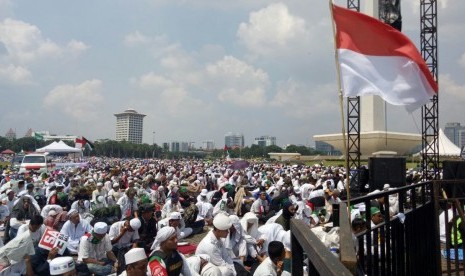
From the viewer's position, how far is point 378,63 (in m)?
4.16

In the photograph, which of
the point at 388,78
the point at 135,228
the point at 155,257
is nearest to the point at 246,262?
the point at 135,228

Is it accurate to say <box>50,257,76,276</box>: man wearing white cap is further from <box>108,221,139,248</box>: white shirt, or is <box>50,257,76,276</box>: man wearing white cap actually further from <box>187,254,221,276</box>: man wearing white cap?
<box>108,221,139,248</box>: white shirt

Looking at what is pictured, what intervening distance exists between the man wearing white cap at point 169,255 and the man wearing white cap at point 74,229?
12.2 feet

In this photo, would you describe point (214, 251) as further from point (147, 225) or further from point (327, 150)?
point (327, 150)

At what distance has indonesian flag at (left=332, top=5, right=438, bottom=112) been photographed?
4.07 meters

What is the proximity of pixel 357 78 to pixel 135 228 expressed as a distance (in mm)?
4662

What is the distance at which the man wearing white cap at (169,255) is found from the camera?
169 inches

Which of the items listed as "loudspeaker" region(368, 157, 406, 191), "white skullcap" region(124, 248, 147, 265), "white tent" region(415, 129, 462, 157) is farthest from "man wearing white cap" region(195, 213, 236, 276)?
"white tent" region(415, 129, 462, 157)

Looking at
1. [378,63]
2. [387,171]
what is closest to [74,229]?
[378,63]

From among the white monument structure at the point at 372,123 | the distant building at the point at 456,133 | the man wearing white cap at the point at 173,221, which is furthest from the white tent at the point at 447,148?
→ the distant building at the point at 456,133

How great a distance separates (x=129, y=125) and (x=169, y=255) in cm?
16058

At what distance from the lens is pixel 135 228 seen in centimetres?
714

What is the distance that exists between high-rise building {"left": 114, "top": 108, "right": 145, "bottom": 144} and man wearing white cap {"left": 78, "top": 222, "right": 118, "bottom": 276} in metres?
155

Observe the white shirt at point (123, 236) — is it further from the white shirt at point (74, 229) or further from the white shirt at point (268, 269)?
the white shirt at point (268, 269)
